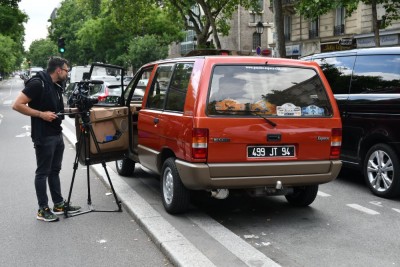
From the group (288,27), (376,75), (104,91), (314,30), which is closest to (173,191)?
(376,75)

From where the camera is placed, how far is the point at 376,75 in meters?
7.07

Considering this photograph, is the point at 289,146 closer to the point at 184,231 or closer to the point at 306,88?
the point at 306,88

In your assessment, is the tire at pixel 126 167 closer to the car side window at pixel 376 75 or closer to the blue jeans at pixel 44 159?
the blue jeans at pixel 44 159

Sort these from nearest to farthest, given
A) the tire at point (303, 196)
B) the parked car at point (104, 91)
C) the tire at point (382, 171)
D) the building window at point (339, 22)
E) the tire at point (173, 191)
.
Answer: the tire at point (173, 191) < the tire at point (303, 196) < the tire at point (382, 171) < the parked car at point (104, 91) < the building window at point (339, 22)

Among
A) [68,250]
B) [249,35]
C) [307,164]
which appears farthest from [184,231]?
[249,35]

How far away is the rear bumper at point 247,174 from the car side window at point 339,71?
2603 millimetres

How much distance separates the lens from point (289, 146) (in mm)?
5434

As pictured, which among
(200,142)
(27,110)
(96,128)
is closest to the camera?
(200,142)

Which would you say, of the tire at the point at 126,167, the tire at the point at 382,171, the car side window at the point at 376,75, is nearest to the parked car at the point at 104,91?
the tire at the point at 126,167

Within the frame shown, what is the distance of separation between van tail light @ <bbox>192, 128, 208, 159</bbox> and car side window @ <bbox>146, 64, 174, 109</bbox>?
1.17 m

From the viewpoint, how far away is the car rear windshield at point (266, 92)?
5304 mm

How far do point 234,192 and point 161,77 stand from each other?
1832 millimetres

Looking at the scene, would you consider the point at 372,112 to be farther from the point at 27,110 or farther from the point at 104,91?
the point at 104,91

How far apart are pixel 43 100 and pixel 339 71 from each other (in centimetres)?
460
